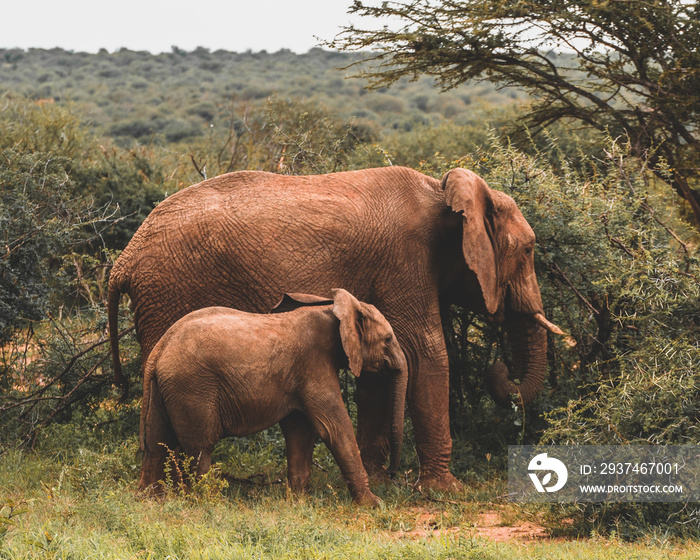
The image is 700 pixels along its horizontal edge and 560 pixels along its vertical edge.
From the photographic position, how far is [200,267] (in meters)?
6.89

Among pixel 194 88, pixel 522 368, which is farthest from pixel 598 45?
pixel 194 88

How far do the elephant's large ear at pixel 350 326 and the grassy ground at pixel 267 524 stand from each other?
42.6 inches

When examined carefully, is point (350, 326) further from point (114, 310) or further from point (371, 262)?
point (114, 310)

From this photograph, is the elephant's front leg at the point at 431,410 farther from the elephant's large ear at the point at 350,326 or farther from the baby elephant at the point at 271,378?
the elephant's large ear at the point at 350,326

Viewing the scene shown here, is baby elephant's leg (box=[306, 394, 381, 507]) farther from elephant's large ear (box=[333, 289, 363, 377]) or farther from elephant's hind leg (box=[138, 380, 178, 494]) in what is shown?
elephant's hind leg (box=[138, 380, 178, 494])

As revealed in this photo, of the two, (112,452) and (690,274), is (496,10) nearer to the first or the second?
(690,274)

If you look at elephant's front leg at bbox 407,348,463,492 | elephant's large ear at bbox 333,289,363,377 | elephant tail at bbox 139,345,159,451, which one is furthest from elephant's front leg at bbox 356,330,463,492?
elephant tail at bbox 139,345,159,451

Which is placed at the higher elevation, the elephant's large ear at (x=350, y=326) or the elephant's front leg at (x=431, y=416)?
the elephant's large ear at (x=350, y=326)

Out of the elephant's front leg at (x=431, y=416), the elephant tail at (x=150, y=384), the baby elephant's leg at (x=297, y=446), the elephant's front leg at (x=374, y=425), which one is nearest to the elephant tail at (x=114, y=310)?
the elephant tail at (x=150, y=384)

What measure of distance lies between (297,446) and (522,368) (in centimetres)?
243

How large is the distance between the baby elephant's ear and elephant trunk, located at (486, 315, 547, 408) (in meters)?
2.05

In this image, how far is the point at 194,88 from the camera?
5841 centimetres

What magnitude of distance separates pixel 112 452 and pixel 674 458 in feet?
17.5

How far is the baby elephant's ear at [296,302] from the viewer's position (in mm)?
6676
